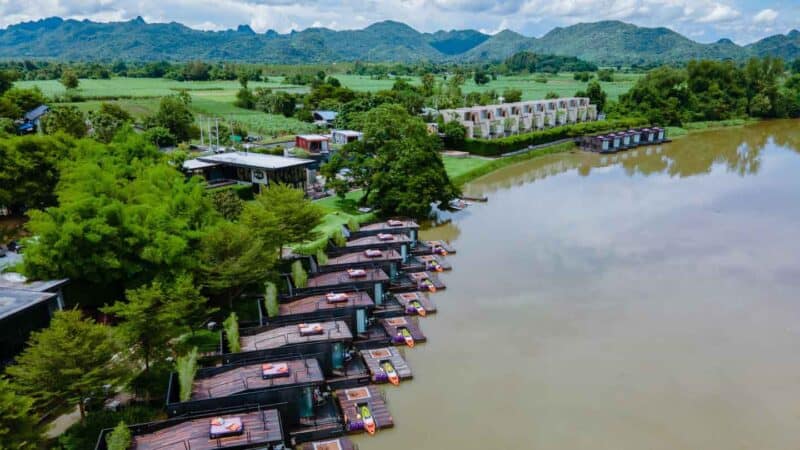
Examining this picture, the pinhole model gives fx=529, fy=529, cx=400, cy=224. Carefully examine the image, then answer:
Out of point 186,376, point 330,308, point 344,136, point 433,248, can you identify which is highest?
point 344,136

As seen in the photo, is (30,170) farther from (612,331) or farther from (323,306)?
(612,331)

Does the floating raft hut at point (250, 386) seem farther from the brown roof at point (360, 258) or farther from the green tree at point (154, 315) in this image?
the brown roof at point (360, 258)

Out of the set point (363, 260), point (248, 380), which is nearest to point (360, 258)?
point (363, 260)

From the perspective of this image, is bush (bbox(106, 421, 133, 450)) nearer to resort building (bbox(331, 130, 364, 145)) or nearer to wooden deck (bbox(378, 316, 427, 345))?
wooden deck (bbox(378, 316, 427, 345))

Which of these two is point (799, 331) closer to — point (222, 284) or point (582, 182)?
point (222, 284)

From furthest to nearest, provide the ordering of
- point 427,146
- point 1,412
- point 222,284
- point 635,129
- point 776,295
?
point 635,129, point 427,146, point 776,295, point 222,284, point 1,412

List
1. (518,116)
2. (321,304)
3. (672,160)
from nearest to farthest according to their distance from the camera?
(321,304)
(672,160)
(518,116)

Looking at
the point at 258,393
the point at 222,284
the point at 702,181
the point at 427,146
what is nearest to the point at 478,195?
the point at 427,146
